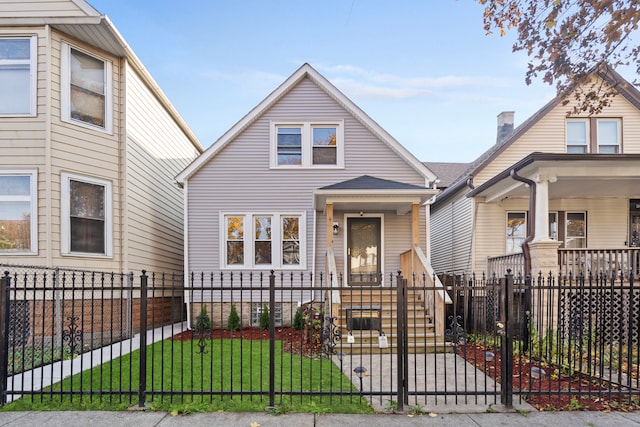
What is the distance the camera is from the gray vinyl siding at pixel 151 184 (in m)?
10.2

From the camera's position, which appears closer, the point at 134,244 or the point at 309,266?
the point at 134,244

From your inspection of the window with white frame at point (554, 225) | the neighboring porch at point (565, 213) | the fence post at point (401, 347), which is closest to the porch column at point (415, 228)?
the neighboring porch at point (565, 213)

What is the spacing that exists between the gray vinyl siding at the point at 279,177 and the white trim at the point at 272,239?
0.34 ft

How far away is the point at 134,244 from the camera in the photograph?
33.6 ft

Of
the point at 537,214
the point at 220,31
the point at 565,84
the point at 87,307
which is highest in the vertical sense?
the point at 220,31

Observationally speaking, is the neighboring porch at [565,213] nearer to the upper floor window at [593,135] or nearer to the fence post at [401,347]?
the upper floor window at [593,135]

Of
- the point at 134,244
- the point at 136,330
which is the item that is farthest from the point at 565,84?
the point at 136,330

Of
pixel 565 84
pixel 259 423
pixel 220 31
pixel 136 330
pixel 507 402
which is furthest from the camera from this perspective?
pixel 220 31

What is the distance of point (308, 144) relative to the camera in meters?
11.7

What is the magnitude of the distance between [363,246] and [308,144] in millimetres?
3243

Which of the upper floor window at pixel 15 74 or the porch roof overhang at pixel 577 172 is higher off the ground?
the upper floor window at pixel 15 74

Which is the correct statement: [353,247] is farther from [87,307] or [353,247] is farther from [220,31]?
[220,31]

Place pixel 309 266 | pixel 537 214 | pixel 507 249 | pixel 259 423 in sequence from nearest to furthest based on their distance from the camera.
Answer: pixel 259 423
pixel 537 214
pixel 309 266
pixel 507 249

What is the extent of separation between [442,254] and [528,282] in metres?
10.0
